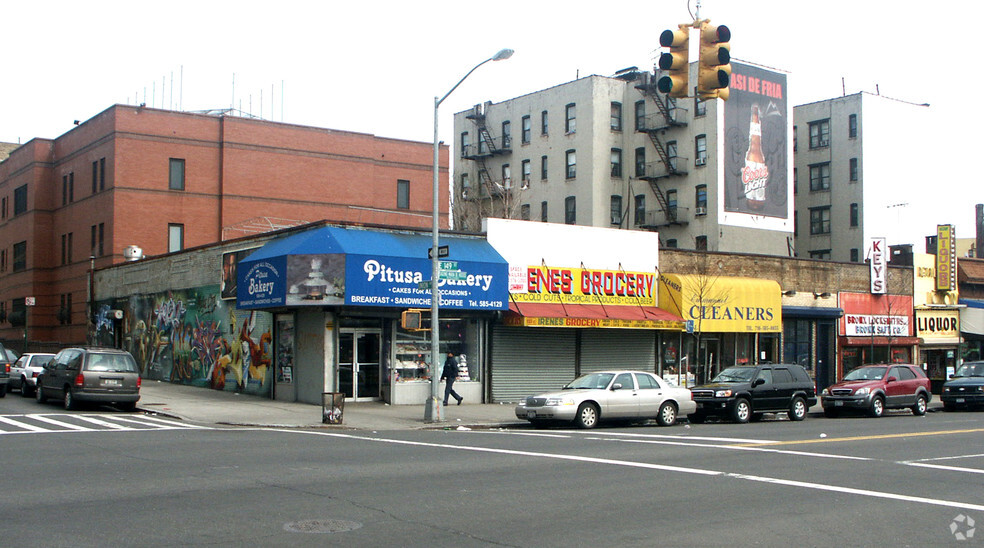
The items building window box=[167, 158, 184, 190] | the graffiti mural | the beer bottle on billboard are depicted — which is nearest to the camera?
the graffiti mural

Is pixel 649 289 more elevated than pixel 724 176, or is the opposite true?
pixel 724 176

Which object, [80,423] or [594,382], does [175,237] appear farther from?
[594,382]

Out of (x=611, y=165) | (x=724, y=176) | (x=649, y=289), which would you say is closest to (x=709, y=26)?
(x=649, y=289)

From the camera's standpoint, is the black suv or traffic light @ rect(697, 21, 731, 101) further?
the black suv

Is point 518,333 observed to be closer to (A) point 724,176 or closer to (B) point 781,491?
(B) point 781,491

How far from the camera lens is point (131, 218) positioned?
47031mm

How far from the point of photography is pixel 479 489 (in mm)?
11852

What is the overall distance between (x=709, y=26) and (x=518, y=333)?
17.7 m

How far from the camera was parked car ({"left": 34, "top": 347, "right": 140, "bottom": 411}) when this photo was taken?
78.3 feet

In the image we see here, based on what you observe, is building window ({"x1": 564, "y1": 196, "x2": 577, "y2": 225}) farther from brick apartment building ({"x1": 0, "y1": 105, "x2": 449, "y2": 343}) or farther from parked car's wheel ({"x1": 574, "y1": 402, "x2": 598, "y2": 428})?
parked car's wheel ({"x1": 574, "y1": 402, "x2": 598, "y2": 428})

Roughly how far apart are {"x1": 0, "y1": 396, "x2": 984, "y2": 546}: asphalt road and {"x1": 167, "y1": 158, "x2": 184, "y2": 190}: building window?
1234 inches

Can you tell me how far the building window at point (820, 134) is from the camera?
64.6m

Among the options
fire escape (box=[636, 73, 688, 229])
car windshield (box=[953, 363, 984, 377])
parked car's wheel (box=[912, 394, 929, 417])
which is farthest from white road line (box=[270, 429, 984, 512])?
fire escape (box=[636, 73, 688, 229])

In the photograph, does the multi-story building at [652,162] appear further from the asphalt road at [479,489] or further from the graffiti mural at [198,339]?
the asphalt road at [479,489]
